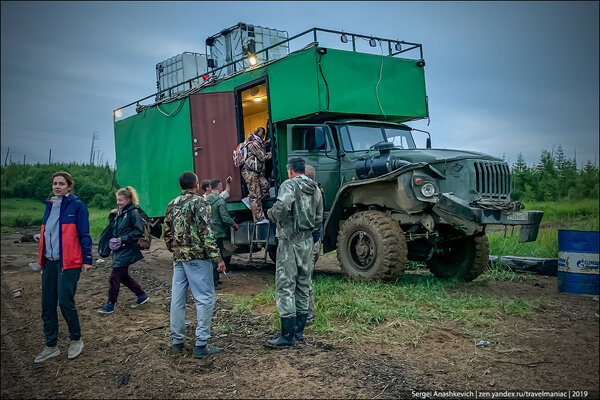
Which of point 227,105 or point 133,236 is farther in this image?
point 227,105

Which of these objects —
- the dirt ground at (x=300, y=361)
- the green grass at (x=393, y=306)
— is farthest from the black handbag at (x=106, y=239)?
the green grass at (x=393, y=306)

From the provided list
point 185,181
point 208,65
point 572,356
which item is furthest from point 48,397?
point 208,65

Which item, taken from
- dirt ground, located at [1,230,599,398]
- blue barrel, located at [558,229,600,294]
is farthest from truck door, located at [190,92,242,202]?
blue barrel, located at [558,229,600,294]

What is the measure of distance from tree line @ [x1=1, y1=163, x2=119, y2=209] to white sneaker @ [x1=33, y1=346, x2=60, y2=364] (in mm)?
16285

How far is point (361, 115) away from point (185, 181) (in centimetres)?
448

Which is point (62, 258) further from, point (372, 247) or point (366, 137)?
point (366, 137)

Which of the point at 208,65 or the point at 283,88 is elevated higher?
the point at 208,65

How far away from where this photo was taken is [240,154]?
9.26 metres

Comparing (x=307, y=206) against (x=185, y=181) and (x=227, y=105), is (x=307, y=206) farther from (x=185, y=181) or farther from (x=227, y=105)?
(x=227, y=105)

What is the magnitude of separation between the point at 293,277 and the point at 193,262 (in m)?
0.98

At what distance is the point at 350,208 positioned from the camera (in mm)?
8453

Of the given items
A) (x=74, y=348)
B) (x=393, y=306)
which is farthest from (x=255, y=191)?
(x=74, y=348)

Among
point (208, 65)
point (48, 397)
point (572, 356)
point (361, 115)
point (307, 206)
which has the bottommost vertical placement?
point (48, 397)

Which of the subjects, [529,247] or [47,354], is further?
[529,247]
